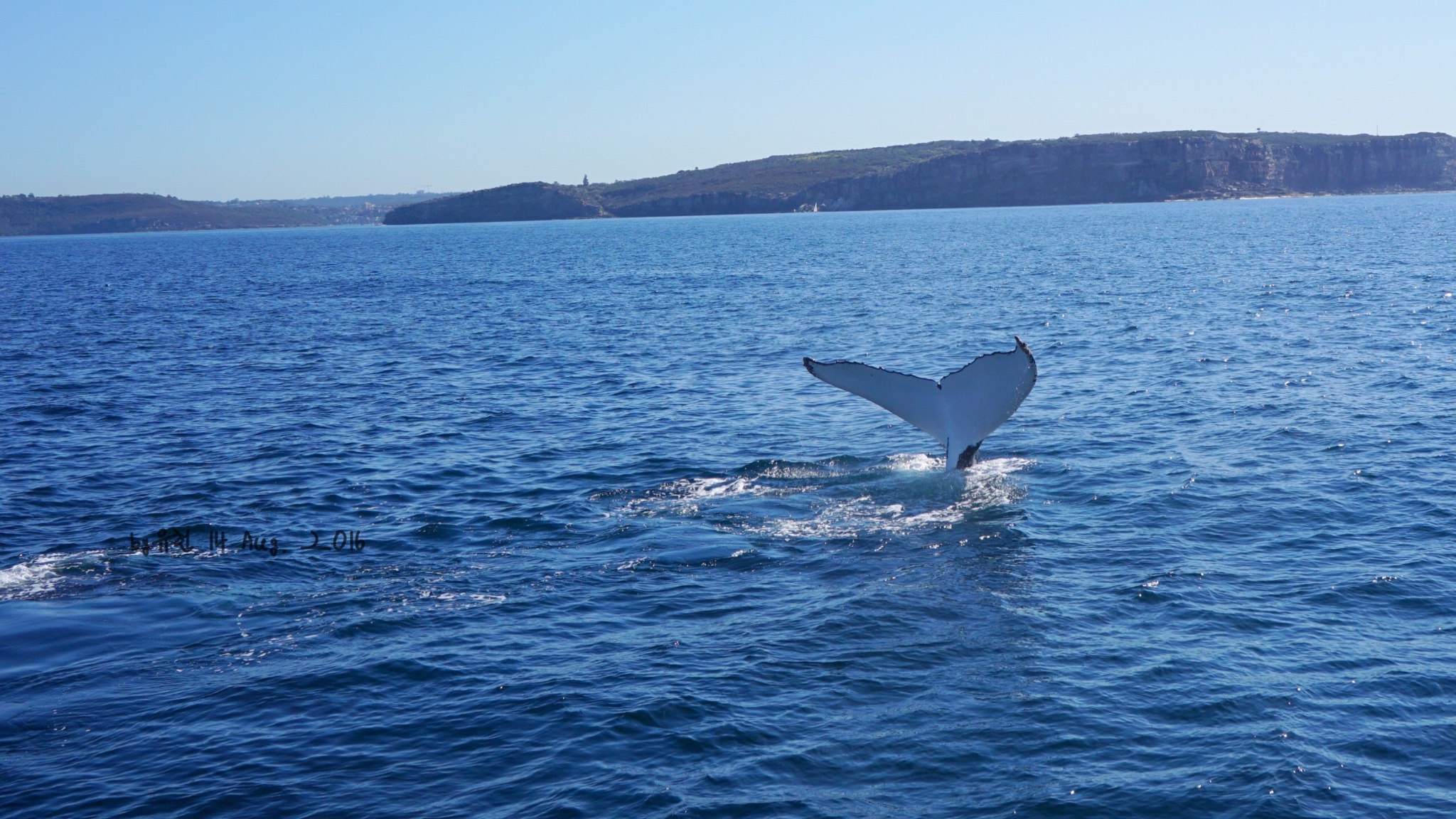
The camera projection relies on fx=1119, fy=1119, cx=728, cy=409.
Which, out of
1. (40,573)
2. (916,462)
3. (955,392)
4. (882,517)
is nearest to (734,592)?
(882,517)

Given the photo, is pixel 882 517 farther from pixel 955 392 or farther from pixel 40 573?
pixel 40 573

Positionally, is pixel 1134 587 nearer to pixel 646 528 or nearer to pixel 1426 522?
pixel 1426 522

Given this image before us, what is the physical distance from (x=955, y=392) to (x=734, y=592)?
18.6ft

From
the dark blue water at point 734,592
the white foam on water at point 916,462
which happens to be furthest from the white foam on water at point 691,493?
the white foam on water at point 916,462

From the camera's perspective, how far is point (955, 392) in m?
18.5

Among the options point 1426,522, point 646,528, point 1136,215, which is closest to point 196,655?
point 646,528

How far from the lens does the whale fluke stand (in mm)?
17547

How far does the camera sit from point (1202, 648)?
42.4 ft

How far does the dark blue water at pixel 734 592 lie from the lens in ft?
34.5

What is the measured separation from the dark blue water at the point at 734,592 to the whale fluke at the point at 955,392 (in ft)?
4.17

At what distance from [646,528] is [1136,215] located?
566ft
